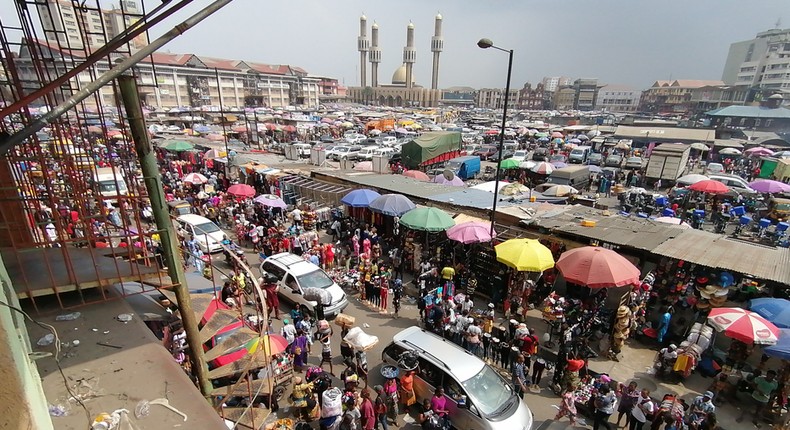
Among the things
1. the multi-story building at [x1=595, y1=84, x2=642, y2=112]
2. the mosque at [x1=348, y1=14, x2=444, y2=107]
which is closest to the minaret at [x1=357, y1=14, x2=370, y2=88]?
the mosque at [x1=348, y1=14, x2=444, y2=107]

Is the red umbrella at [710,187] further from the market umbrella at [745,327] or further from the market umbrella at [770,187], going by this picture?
the market umbrella at [745,327]

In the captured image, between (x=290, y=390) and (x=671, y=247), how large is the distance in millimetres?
11194

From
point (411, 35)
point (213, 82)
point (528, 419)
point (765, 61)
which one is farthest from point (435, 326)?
point (411, 35)

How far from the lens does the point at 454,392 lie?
7418mm

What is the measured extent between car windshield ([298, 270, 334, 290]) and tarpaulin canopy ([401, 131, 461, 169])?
18.3 metres

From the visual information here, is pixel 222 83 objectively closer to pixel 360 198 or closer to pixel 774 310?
pixel 360 198

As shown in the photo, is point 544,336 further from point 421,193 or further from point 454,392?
point 421,193

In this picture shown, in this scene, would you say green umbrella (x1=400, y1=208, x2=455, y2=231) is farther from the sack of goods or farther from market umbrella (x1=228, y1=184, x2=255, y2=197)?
market umbrella (x1=228, y1=184, x2=255, y2=197)

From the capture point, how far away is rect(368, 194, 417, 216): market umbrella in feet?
48.6

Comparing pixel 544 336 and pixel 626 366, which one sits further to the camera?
pixel 544 336

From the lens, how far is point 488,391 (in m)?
7.42

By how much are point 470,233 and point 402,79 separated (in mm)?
136661

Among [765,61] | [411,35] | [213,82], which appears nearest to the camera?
[213,82]

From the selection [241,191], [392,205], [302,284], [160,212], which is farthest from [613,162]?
[160,212]
